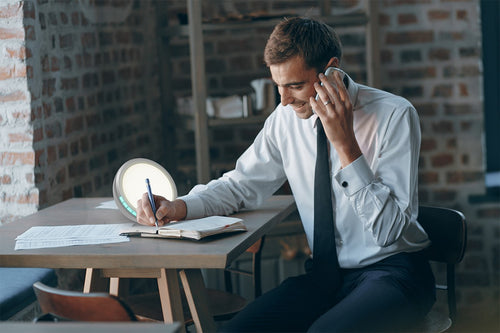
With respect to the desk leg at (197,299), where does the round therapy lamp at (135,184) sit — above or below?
above

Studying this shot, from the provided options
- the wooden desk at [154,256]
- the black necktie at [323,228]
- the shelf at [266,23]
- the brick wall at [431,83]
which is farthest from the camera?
the brick wall at [431,83]

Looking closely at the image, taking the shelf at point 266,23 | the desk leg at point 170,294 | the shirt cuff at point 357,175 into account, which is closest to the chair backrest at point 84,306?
the desk leg at point 170,294

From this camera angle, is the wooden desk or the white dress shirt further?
the white dress shirt

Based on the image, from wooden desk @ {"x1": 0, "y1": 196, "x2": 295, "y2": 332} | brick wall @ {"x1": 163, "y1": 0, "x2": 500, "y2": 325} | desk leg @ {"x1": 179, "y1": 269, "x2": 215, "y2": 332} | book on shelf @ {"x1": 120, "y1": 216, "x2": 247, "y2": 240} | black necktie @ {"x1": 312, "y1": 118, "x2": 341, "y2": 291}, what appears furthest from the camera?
brick wall @ {"x1": 163, "y1": 0, "x2": 500, "y2": 325}

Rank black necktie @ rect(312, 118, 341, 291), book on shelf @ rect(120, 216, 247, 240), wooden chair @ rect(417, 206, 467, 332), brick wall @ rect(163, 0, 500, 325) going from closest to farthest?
1. book on shelf @ rect(120, 216, 247, 240)
2. black necktie @ rect(312, 118, 341, 291)
3. wooden chair @ rect(417, 206, 467, 332)
4. brick wall @ rect(163, 0, 500, 325)

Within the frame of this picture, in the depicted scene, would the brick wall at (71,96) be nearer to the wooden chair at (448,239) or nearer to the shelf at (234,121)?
the shelf at (234,121)

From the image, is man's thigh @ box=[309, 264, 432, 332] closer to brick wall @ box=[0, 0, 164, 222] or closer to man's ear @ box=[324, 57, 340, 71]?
man's ear @ box=[324, 57, 340, 71]

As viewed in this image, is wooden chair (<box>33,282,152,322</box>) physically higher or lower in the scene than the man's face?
lower

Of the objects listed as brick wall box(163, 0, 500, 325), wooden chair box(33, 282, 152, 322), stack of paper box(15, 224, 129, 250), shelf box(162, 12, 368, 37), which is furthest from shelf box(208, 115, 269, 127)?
wooden chair box(33, 282, 152, 322)

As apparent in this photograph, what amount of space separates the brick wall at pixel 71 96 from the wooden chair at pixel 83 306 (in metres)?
1.08

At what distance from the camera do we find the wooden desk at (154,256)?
5.59 ft

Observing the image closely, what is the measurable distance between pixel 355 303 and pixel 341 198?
0.42m

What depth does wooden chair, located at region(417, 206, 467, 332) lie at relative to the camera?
2170 millimetres

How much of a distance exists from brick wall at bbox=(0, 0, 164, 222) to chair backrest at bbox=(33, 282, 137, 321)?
1.08 metres
